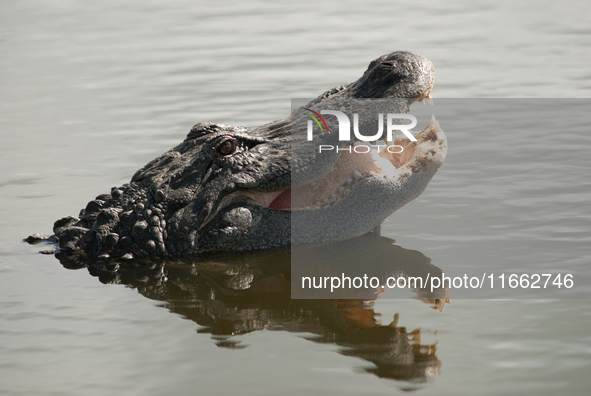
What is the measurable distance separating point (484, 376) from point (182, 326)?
200 cm

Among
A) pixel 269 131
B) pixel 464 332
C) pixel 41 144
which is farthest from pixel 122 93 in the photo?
pixel 464 332

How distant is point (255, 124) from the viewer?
31.6ft

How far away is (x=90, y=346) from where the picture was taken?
175 inches

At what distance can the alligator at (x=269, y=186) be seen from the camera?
18.1 ft

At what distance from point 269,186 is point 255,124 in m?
4.19

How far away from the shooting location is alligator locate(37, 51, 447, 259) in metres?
5.53

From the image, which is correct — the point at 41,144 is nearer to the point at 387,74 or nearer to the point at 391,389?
the point at 387,74

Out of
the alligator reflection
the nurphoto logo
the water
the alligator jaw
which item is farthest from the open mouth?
the water

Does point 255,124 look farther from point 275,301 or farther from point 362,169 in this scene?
point 275,301

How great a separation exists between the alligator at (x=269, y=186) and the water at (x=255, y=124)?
0.44 meters

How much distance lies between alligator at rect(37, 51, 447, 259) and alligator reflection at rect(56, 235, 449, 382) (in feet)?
0.46

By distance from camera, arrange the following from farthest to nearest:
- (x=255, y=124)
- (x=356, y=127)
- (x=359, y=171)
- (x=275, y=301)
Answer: (x=255, y=124) → (x=359, y=171) → (x=356, y=127) → (x=275, y=301)

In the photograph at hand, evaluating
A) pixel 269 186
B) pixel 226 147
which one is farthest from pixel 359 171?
pixel 226 147

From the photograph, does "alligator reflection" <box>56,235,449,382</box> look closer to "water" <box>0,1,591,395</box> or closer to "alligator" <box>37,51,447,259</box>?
"water" <box>0,1,591,395</box>
